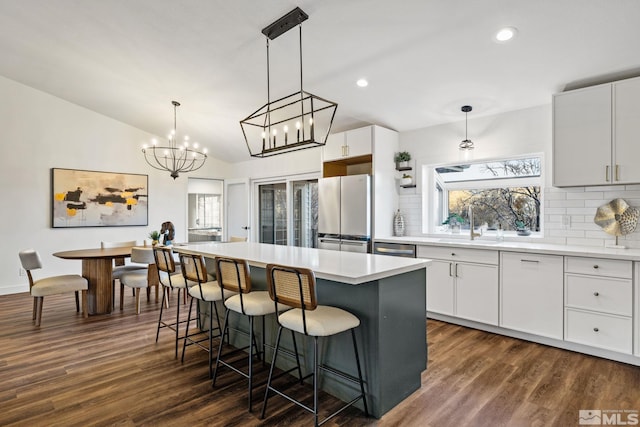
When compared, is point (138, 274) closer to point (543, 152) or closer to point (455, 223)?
point (455, 223)

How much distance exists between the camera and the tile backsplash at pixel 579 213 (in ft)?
10.5

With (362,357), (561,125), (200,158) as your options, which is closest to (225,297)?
(362,357)

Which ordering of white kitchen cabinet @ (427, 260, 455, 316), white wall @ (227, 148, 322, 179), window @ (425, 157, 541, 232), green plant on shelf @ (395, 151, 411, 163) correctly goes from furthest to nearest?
white wall @ (227, 148, 322, 179), green plant on shelf @ (395, 151, 411, 163), window @ (425, 157, 541, 232), white kitchen cabinet @ (427, 260, 455, 316)

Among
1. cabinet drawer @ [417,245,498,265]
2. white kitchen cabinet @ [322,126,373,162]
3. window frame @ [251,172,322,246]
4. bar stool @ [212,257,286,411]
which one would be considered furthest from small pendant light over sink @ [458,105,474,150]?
bar stool @ [212,257,286,411]

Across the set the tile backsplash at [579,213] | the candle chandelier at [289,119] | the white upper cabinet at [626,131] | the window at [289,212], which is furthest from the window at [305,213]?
the white upper cabinet at [626,131]

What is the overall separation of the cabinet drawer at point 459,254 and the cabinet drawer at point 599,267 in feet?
2.03

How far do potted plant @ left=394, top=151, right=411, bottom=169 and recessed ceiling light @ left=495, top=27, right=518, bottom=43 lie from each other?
6.59 ft

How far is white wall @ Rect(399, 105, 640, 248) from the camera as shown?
3.34 meters

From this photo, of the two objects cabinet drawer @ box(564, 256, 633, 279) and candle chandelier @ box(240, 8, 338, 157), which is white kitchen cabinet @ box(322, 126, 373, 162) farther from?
cabinet drawer @ box(564, 256, 633, 279)

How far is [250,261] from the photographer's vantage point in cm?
259

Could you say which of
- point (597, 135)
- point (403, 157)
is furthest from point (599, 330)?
point (403, 157)

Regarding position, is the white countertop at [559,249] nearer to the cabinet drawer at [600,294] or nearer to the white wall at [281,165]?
the cabinet drawer at [600,294]

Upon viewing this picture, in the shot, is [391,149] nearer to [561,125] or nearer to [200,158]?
[561,125]

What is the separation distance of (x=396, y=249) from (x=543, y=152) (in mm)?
1868
